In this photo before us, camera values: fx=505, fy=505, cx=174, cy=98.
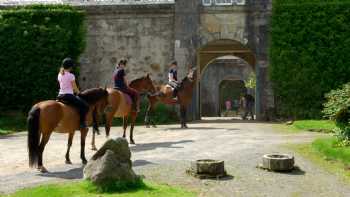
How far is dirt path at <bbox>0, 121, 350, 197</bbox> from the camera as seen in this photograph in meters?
8.15

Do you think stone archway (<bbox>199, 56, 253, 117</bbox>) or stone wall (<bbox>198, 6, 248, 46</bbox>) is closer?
stone wall (<bbox>198, 6, 248, 46</bbox>)

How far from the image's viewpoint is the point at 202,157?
35.4 feet

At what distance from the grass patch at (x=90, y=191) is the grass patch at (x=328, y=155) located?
3374 millimetres

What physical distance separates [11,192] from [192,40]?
15.0 metres

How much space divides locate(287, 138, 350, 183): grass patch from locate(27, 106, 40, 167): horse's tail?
5502mm

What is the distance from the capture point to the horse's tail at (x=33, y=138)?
9031 mm

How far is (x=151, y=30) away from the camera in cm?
2214

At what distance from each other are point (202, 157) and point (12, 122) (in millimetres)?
12020

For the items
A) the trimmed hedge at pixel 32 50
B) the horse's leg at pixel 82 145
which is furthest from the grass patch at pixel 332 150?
the trimmed hedge at pixel 32 50

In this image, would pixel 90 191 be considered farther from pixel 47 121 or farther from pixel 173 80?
pixel 173 80

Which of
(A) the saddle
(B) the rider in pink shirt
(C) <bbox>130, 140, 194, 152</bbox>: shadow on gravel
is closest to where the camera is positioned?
(B) the rider in pink shirt

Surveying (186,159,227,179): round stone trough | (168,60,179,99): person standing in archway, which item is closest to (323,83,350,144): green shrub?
(186,159,227,179): round stone trough

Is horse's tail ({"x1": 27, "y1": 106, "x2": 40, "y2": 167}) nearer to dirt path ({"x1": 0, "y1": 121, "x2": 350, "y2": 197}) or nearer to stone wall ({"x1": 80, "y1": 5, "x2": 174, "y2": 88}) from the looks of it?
dirt path ({"x1": 0, "y1": 121, "x2": 350, "y2": 197})

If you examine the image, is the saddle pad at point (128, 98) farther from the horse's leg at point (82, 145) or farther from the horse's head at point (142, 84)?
the horse's leg at point (82, 145)
